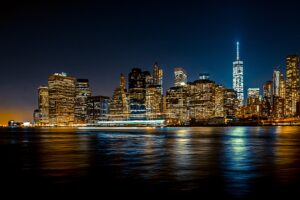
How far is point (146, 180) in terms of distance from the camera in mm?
25406

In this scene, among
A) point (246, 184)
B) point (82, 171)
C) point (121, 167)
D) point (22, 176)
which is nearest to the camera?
point (246, 184)

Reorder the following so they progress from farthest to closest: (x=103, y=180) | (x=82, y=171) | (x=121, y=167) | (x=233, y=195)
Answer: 1. (x=121, y=167)
2. (x=82, y=171)
3. (x=103, y=180)
4. (x=233, y=195)

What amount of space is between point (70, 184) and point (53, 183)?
1.10 m

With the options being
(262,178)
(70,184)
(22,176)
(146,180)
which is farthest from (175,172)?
(22,176)

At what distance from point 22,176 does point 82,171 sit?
13.4ft

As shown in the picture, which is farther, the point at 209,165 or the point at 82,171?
the point at 209,165

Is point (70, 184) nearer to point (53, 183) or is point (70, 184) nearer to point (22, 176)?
point (53, 183)

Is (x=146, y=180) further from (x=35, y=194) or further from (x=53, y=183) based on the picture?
(x=35, y=194)

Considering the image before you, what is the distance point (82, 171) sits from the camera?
30078 millimetres

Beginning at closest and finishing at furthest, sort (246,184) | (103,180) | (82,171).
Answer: (246,184) < (103,180) < (82,171)

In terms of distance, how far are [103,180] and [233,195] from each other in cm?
832

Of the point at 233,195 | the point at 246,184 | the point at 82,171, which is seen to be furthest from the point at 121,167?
the point at 233,195

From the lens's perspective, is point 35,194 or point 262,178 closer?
point 35,194

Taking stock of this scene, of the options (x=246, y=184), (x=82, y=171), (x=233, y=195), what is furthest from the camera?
(x=82, y=171)
